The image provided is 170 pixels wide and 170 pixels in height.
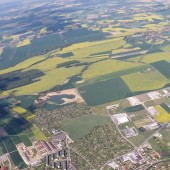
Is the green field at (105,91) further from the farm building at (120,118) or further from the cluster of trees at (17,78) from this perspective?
the cluster of trees at (17,78)

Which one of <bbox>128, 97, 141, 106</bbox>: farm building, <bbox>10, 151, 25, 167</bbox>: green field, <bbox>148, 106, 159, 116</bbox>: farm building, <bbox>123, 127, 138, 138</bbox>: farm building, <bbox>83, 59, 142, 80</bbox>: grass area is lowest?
<bbox>83, 59, 142, 80</bbox>: grass area

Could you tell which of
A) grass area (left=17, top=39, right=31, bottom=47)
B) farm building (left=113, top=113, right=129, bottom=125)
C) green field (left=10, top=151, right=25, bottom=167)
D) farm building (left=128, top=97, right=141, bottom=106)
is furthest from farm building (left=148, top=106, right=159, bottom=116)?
grass area (left=17, top=39, right=31, bottom=47)

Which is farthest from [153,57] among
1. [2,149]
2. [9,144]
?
[2,149]

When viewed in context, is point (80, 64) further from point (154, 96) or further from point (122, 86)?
point (154, 96)

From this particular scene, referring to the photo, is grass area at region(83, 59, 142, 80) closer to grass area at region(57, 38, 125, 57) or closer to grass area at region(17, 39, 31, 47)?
grass area at region(57, 38, 125, 57)

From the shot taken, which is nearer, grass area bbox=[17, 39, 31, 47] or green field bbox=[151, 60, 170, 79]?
green field bbox=[151, 60, 170, 79]

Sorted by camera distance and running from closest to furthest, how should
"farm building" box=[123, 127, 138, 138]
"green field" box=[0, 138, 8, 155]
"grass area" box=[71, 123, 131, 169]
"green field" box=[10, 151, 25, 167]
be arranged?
1. "grass area" box=[71, 123, 131, 169]
2. "green field" box=[10, 151, 25, 167]
3. "green field" box=[0, 138, 8, 155]
4. "farm building" box=[123, 127, 138, 138]
